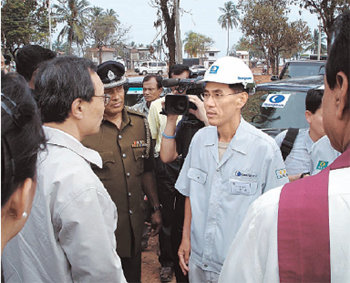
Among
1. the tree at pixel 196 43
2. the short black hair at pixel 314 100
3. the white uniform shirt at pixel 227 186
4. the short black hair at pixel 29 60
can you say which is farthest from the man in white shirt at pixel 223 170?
the tree at pixel 196 43

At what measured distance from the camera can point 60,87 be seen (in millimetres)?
1779

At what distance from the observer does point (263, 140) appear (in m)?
2.18

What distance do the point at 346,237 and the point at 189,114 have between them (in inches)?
82.7

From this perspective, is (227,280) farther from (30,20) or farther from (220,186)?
(30,20)

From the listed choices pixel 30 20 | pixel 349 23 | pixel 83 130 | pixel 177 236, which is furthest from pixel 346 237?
pixel 30 20

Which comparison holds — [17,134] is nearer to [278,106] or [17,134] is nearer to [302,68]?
[278,106]

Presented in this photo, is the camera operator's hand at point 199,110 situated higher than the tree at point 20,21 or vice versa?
the tree at point 20,21

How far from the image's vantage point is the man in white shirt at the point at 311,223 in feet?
2.84

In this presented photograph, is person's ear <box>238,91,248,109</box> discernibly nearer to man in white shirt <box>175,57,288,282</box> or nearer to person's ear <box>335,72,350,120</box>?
man in white shirt <box>175,57,288,282</box>

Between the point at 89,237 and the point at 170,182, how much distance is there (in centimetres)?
229

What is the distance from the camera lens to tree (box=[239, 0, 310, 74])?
2548 cm

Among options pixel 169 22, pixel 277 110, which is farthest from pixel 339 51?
pixel 169 22

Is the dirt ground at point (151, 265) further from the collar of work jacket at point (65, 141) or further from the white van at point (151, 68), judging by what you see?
the white van at point (151, 68)

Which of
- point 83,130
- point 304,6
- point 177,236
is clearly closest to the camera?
point 83,130
